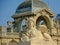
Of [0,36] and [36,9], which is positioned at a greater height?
[36,9]

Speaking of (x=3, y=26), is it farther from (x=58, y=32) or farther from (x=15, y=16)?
(x=58, y=32)

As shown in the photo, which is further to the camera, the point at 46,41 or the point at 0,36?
the point at 0,36

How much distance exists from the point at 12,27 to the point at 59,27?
7.40m

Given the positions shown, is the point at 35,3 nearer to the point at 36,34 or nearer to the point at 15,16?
the point at 15,16

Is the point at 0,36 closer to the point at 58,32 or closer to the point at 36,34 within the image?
the point at 58,32

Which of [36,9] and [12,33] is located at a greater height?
[36,9]

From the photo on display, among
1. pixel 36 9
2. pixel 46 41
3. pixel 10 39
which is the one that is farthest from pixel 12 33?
pixel 46 41

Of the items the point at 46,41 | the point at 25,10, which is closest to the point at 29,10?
the point at 25,10

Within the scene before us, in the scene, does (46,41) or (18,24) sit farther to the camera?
(18,24)

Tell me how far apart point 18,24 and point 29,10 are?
275 centimetres

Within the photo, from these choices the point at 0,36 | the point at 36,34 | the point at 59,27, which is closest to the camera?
the point at 36,34

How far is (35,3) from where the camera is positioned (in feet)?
183

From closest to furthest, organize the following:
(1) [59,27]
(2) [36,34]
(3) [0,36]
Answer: (2) [36,34]
(3) [0,36]
(1) [59,27]

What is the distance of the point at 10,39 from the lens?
53469 millimetres
